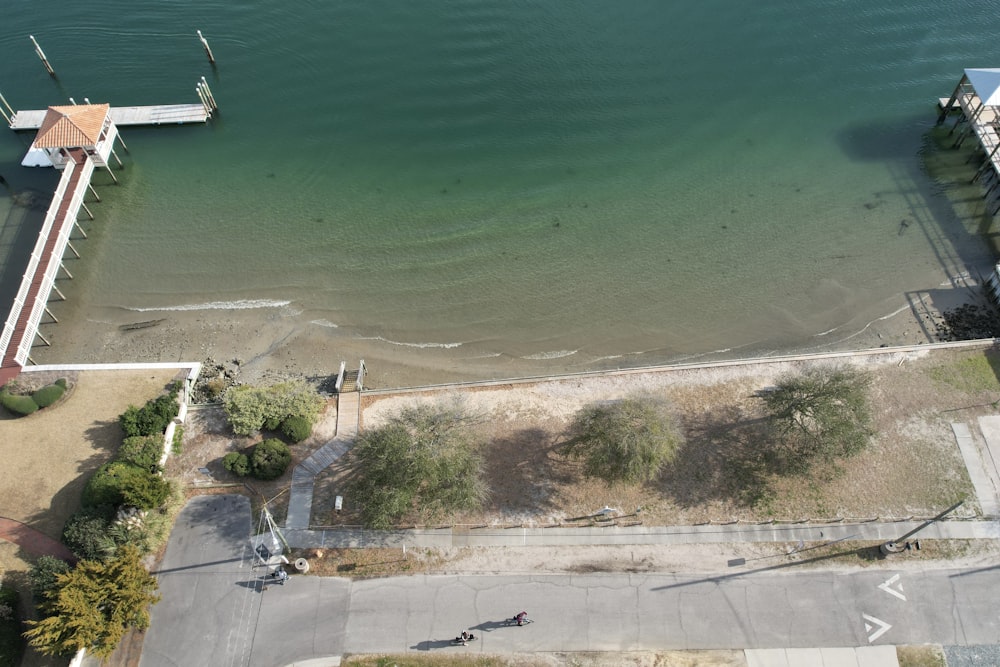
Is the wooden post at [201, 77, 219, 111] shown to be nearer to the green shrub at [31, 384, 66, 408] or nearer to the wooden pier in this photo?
the wooden pier

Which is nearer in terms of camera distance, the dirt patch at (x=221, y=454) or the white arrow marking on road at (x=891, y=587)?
the white arrow marking on road at (x=891, y=587)

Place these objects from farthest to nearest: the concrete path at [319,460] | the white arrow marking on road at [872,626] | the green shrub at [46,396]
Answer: the green shrub at [46,396] < the concrete path at [319,460] < the white arrow marking on road at [872,626]

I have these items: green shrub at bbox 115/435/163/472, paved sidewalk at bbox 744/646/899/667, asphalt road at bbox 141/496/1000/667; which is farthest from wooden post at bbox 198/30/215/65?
paved sidewalk at bbox 744/646/899/667

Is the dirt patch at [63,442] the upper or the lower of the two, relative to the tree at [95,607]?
upper

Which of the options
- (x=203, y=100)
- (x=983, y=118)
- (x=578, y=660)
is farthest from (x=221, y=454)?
(x=983, y=118)

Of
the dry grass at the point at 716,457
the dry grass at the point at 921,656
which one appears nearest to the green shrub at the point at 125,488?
the dry grass at the point at 716,457

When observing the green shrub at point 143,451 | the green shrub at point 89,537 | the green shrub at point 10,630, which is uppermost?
the green shrub at point 143,451

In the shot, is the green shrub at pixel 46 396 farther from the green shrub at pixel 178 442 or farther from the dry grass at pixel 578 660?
the dry grass at pixel 578 660

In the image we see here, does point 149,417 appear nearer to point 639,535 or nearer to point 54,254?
point 54,254
